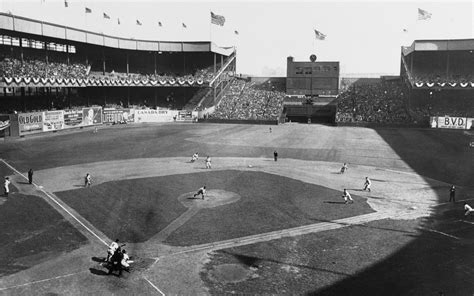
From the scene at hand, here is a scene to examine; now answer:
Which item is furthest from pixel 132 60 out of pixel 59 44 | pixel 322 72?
pixel 322 72

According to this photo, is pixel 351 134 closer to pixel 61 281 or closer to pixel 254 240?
pixel 254 240

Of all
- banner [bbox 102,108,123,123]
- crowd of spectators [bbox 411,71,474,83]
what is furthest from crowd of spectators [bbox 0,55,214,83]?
crowd of spectators [bbox 411,71,474,83]

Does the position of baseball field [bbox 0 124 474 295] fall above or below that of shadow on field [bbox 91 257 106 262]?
above

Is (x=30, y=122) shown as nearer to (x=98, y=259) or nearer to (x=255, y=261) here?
(x=98, y=259)

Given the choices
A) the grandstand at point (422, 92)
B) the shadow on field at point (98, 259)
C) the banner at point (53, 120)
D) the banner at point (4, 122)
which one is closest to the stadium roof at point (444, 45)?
the grandstand at point (422, 92)

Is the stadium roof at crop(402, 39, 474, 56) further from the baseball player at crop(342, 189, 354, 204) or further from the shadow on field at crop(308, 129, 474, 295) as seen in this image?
the baseball player at crop(342, 189, 354, 204)

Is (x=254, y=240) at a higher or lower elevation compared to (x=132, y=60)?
lower
